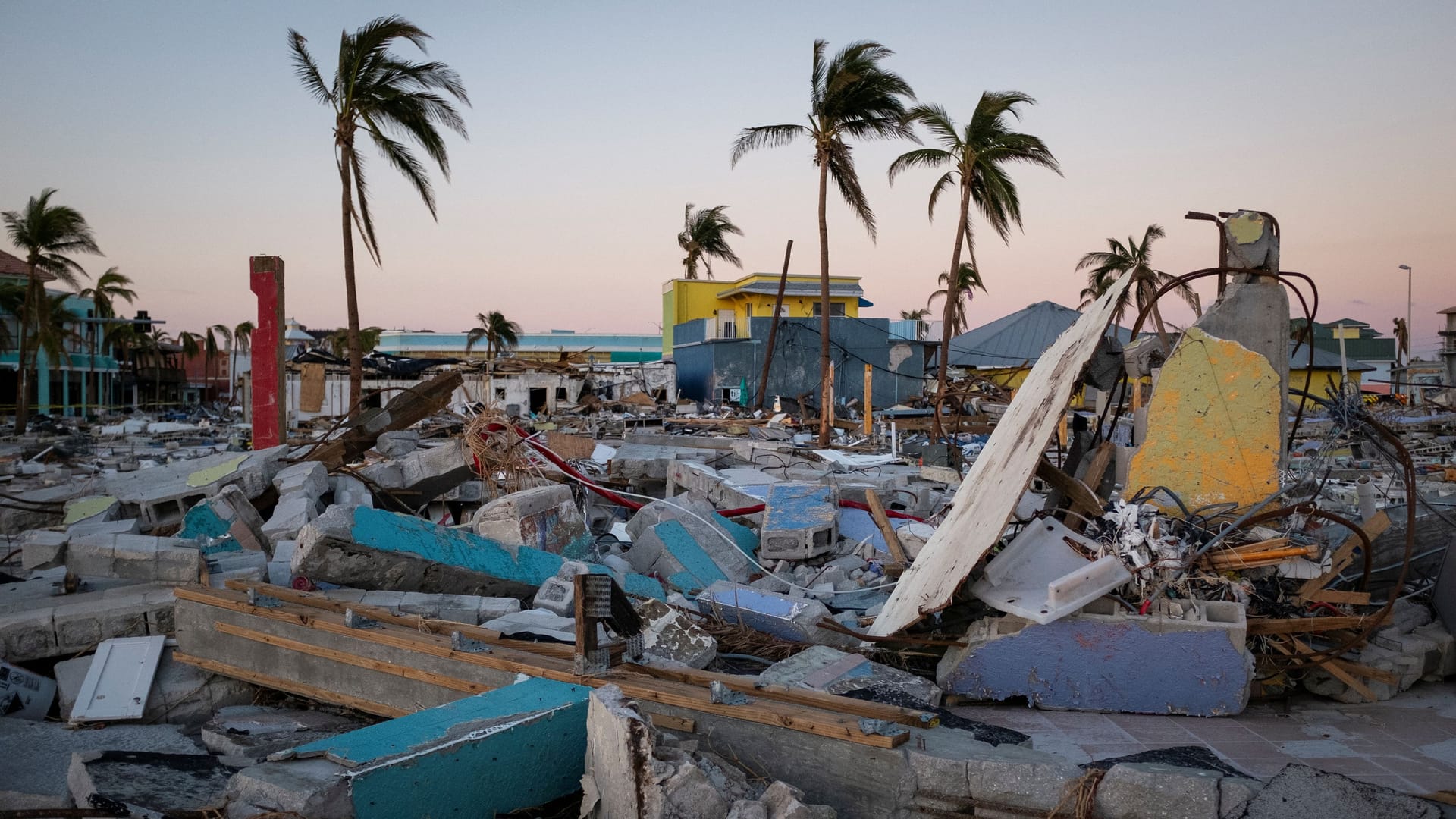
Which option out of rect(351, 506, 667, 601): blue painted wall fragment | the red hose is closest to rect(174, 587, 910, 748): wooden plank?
rect(351, 506, 667, 601): blue painted wall fragment

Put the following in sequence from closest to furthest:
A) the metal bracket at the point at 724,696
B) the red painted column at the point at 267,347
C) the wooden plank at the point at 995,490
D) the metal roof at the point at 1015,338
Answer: the metal bracket at the point at 724,696
the wooden plank at the point at 995,490
the red painted column at the point at 267,347
the metal roof at the point at 1015,338

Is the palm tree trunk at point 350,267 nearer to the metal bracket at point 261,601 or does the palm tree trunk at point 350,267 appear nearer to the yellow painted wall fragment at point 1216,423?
the metal bracket at point 261,601

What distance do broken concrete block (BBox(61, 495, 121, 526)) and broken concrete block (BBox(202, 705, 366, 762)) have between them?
16.1ft

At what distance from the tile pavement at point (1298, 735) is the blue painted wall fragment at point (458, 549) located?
3.17 metres

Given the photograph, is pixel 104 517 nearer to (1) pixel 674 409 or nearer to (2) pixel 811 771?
(2) pixel 811 771

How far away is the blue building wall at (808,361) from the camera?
3125 centimetres

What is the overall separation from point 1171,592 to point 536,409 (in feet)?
88.5

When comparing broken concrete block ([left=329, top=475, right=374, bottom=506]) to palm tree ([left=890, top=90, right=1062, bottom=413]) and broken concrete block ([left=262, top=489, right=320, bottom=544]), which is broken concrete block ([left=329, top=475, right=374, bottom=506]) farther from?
palm tree ([left=890, top=90, right=1062, bottom=413])

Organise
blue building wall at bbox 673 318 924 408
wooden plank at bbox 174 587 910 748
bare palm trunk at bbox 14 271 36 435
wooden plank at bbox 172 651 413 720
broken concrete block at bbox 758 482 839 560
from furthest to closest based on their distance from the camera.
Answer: blue building wall at bbox 673 318 924 408 → bare palm trunk at bbox 14 271 36 435 → broken concrete block at bbox 758 482 839 560 → wooden plank at bbox 172 651 413 720 → wooden plank at bbox 174 587 910 748

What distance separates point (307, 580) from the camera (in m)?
6.29

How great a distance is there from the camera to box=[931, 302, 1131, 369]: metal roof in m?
36.7

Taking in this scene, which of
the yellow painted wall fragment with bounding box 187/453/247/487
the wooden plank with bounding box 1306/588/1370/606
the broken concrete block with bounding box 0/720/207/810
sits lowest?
the broken concrete block with bounding box 0/720/207/810

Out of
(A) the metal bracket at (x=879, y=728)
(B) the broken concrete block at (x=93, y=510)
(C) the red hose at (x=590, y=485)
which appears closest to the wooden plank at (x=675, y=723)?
(A) the metal bracket at (x=879, y=728)

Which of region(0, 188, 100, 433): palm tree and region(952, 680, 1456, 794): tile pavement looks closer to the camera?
region(952, 680, 1456, 794): tile pavement
